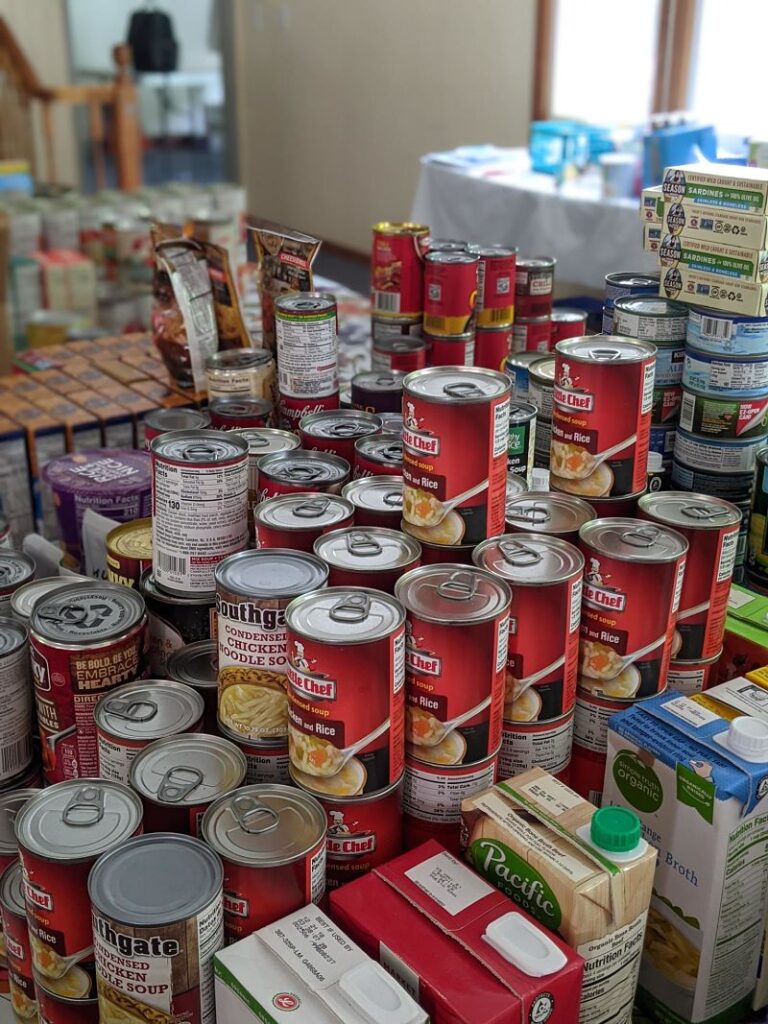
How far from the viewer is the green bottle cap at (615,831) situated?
3.26 ft

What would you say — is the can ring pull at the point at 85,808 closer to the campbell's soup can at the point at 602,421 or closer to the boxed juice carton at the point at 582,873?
the boxed juice carton at the point at 582,873

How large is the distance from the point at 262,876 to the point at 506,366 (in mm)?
1166

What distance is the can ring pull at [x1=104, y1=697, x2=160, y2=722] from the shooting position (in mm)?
1194

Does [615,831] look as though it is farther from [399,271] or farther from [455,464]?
[399,271]

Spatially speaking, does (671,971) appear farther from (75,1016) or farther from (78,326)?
(78,326)

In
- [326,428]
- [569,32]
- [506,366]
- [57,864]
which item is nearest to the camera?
[57,864]

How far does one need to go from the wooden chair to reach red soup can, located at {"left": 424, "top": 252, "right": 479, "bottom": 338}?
4.04 metres

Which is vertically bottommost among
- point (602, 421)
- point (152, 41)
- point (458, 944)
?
point (458, 944)

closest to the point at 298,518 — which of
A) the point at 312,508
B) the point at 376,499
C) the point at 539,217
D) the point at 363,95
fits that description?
the point at 312,508

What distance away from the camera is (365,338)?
111 inches

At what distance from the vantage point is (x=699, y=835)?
1067 millimetres

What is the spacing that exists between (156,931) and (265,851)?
137mm

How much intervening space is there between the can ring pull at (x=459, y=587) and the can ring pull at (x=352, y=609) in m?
0.08

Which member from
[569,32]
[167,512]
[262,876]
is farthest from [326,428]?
[569,32]
